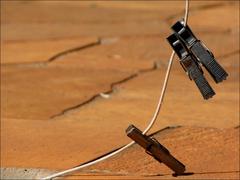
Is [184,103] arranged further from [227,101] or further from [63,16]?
[63,16]

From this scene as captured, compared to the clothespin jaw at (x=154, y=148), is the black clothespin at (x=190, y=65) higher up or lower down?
higher up

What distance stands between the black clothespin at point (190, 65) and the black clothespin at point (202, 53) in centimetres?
3

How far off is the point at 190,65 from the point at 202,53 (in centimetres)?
9

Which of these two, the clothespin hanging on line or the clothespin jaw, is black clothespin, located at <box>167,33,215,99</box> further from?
the clothespin jaw

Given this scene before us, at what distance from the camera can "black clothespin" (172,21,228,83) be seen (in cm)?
298

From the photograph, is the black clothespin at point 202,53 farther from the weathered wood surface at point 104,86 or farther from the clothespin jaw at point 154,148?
the weathered wood surface at point 104,86

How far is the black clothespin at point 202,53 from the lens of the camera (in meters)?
2.98

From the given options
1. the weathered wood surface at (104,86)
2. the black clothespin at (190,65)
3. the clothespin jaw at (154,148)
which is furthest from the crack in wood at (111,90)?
the black clothespin at (190,65)

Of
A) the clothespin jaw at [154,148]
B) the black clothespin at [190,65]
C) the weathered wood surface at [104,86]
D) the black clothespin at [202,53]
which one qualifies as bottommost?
the weathered wood surface at [104,86]

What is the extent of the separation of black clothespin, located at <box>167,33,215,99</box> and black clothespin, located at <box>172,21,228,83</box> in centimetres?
3

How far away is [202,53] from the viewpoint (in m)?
3.00

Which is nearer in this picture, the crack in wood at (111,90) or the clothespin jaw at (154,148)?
the clothespin jaw at (154,148)

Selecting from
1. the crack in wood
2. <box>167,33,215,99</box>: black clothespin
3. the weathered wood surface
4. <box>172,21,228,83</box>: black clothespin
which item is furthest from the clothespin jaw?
the crack in wood

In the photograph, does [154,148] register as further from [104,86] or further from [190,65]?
[104,86]
